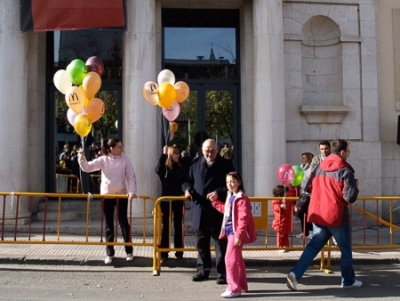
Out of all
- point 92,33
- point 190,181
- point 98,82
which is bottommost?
point 190,181

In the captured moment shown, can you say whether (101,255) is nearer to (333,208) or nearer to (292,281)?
(292,281)

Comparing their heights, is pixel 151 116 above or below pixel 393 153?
above

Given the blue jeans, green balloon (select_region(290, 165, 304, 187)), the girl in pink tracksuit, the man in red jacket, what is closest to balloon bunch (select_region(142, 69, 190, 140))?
the girl in pink tracksuit

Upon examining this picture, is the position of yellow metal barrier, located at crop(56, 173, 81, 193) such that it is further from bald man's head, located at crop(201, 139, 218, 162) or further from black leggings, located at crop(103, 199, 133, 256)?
bald man's head, located at crop(201, 139, 218, 162)

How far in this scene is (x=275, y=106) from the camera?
11.1 metres

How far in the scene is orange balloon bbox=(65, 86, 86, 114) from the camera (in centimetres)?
751

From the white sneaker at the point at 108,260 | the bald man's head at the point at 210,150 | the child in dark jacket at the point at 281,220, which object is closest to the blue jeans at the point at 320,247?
the bald man's head at the point at 210,150

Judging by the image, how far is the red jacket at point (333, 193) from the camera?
6.35 m

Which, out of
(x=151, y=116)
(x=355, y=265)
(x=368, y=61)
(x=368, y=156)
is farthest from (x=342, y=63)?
(x=355, y=265)

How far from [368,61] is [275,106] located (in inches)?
118

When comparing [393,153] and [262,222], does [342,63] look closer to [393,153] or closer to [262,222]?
[393,153]

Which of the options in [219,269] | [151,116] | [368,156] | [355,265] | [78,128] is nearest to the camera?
[219,269]

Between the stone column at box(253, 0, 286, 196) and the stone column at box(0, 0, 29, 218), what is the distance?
5.26 metres

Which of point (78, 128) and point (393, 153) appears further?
point (393, 153)
